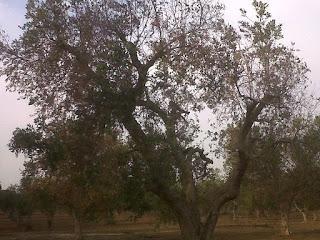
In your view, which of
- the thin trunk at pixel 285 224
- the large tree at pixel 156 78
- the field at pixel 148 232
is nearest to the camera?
the large tree at pixel 156 78

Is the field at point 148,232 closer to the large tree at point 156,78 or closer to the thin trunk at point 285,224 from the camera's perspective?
the thin trunk at point 285,224

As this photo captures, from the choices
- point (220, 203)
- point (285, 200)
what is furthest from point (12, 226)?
point (220, 203)

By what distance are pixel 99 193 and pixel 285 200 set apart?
36.4 meters

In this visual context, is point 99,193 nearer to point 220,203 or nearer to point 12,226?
point 220,203

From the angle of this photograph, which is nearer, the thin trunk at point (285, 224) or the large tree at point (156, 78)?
the large tree at point (156, 78)

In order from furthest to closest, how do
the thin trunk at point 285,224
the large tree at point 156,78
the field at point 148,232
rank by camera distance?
1. the field at point 148,232
2. the thin trunk at point 285,224
3. the large tree at point 156,78

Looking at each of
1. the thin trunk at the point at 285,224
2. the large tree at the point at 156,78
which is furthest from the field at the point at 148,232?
the large tree at the point at 156,78

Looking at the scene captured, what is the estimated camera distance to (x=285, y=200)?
1885 inches

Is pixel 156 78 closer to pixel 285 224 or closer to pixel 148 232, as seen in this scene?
pixel 285 224

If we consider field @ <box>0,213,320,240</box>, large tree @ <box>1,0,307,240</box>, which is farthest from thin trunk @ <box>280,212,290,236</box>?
large tree @ <box>1,0,307,240</box>

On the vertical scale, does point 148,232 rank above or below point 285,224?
above

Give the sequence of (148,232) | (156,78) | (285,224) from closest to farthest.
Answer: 1. (156,78)
2. (285,224)
3. (148,232)

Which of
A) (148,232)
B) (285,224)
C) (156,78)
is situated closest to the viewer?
(156,78)

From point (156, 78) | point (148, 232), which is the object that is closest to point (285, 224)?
point (148, 232)
